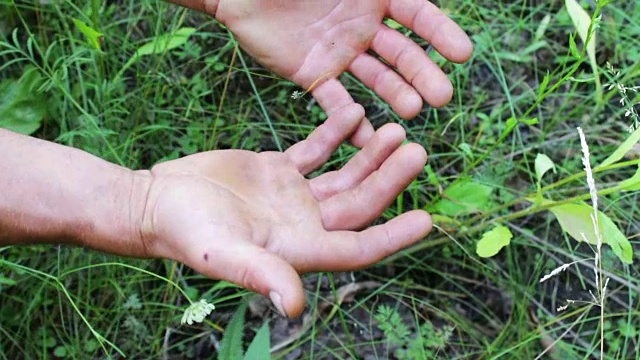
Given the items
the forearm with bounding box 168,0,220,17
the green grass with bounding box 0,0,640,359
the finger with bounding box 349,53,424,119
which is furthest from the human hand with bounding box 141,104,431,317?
the forearm with bounding box 168,0,220,17

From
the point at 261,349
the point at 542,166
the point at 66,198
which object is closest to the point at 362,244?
the point at 261,349

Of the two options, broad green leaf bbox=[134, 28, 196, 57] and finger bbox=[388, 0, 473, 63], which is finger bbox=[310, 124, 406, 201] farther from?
broad green leaf bbox=[134, 28, 196, 57]

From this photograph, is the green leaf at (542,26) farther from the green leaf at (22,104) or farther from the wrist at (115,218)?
the green leaf at (22,104)

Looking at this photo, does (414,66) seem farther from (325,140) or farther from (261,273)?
(261,273)

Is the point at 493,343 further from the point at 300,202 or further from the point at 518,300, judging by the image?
the point at 300,202

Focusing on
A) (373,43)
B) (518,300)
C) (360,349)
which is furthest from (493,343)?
(373,43)
